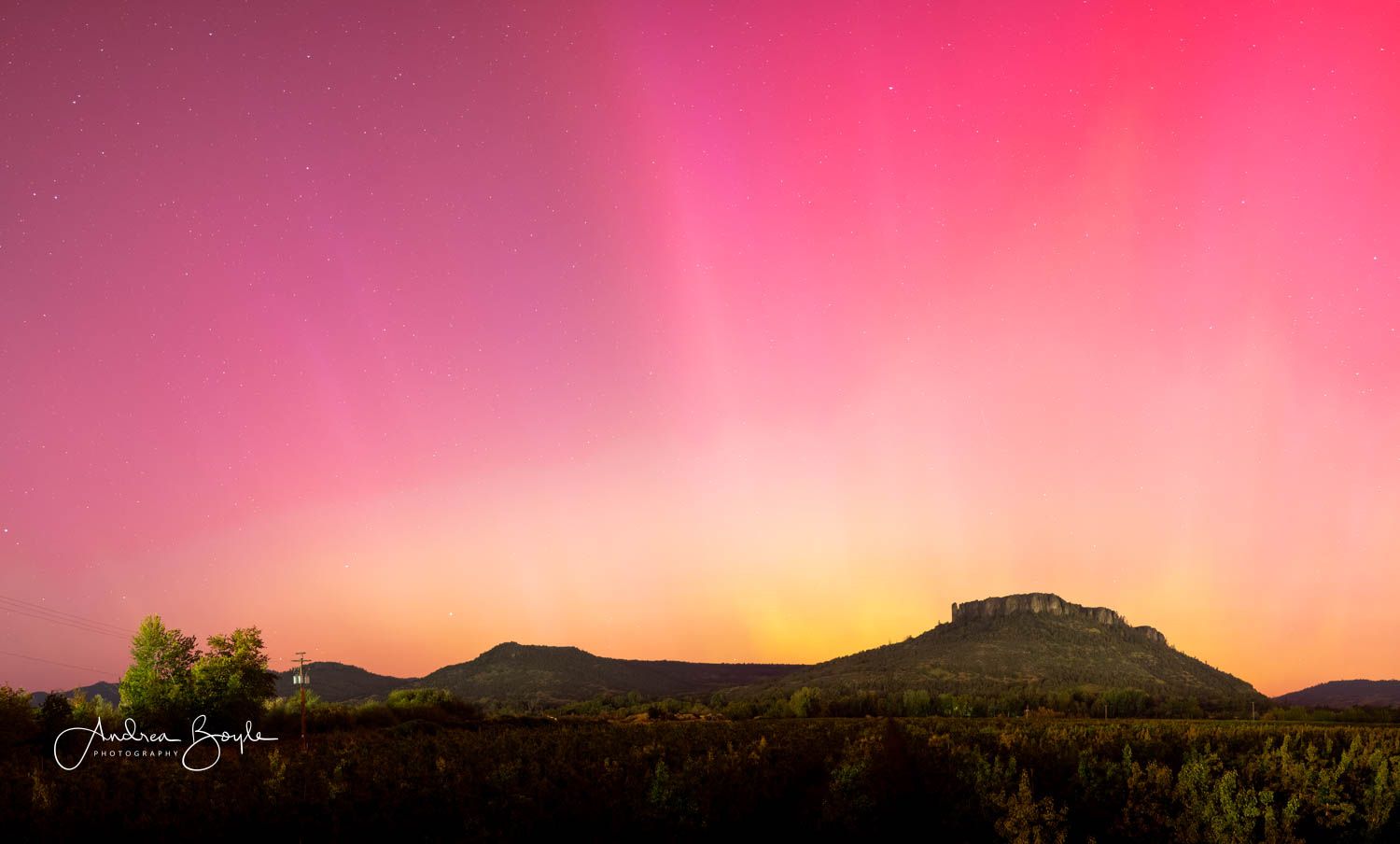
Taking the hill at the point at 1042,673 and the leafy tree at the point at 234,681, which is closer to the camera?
the leafy tree at the point at 234,681

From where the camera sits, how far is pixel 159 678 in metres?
75.9

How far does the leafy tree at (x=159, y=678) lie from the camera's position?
7394 centimetres

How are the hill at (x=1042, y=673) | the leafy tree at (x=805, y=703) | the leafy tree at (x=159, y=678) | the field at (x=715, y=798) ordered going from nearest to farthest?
the field at (x=715, y=798) < the leafy tree at (x=159, y=678) < the leafy tree at (x=805, y=703) < the hill at (x=1042, y=673)

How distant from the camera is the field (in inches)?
1128

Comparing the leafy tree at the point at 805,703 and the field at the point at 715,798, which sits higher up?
the leafy tree at the point at 805,703

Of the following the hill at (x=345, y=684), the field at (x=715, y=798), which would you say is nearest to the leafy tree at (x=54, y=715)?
the field at (x=715, y=798)

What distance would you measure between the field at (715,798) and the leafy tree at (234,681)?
120ft

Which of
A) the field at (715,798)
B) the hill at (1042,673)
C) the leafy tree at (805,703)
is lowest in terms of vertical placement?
the field at (715,798)

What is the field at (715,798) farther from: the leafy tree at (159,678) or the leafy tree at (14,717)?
the leafy tree at (159,678)

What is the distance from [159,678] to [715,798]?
6813 centimetres

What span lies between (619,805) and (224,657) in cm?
6516

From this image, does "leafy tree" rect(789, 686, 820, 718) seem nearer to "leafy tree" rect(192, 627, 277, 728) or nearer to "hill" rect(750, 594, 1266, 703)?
"hill" rect(750, 594, 1266, 703)

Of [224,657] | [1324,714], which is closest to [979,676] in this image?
[1324,714]

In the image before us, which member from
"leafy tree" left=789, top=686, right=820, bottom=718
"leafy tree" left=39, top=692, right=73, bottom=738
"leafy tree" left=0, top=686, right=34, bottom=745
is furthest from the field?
"leafy tree" left=789, top=686, right=820, bottom=718
